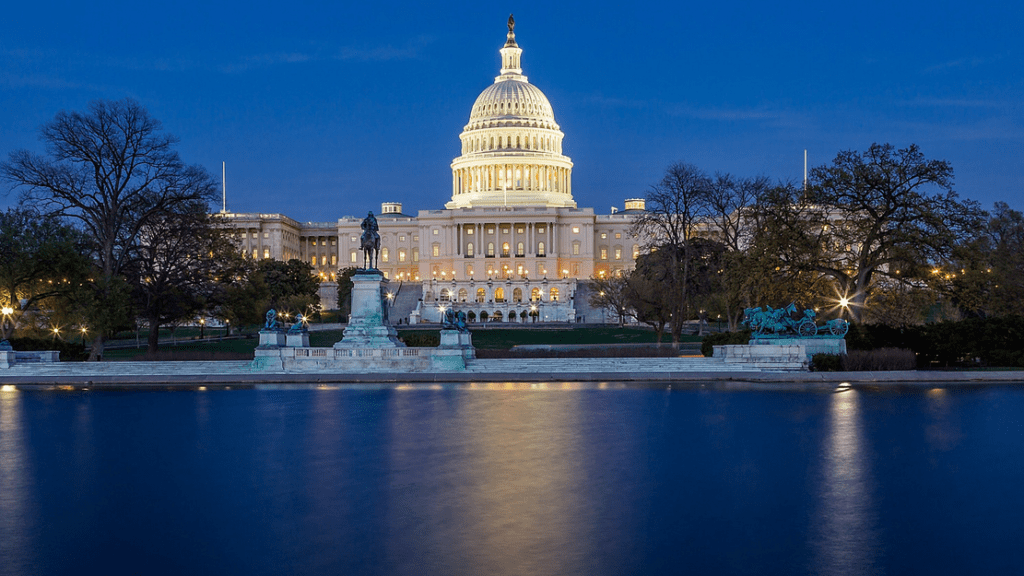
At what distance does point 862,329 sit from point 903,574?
27531mm

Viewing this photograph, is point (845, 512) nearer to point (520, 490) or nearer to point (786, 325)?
point (520, 490)

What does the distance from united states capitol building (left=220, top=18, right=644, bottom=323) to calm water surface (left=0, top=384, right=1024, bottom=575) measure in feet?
325

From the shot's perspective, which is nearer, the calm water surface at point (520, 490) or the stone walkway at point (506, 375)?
the calm water surface at point (520, 490)

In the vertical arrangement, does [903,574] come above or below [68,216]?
below

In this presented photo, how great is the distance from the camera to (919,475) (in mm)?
15352

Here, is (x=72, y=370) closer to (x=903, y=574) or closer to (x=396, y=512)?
(x=396, y=512)

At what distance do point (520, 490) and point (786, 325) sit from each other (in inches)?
890

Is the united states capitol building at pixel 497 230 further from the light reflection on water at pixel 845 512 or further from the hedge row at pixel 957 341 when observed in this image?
the light reflection on water at pixel 845 512

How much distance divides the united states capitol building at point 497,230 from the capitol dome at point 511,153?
153 mm

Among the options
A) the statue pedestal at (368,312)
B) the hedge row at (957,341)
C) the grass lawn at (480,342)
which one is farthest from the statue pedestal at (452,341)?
the hedge row at (957,341)

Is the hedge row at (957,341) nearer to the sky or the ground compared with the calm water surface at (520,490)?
nearer to the sky

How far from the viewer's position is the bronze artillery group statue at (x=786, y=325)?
3450cm

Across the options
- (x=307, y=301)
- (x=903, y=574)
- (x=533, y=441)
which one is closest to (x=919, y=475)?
(x=903, y=574)

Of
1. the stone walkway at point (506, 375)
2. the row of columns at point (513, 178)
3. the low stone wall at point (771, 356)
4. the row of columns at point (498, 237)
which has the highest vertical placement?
the row of columns at point (513, 178)
